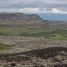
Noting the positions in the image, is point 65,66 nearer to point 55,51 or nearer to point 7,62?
point 7,62

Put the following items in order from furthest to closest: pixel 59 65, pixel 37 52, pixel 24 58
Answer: pixel 37 52 → pixel 24 58 → pixel 59 65

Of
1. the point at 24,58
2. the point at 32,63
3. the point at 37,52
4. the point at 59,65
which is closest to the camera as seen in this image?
the point at 59,65

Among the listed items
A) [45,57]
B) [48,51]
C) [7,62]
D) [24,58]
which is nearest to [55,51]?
[48,51]

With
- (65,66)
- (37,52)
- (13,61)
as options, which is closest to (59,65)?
(65,66)

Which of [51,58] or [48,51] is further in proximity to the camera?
[48,51]

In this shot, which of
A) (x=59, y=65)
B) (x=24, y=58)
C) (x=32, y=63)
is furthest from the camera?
(x=24, y=58)

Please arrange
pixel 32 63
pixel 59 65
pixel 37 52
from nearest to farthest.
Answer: pixel 59 65 < pixel 32 63 < pixel 37 52

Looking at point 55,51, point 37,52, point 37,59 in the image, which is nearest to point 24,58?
point 37,59

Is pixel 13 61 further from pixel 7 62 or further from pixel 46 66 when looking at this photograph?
pixel 46 66

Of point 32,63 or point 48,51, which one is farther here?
point 48,51
